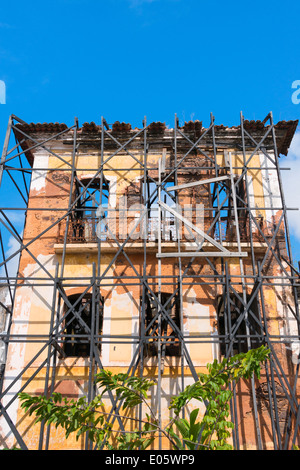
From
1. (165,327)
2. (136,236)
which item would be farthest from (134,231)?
(165,327)

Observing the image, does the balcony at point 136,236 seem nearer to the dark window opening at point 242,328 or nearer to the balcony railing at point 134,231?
the balcony railing at point 134,231

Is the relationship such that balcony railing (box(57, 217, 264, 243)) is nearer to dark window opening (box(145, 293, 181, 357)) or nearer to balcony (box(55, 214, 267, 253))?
balcony (box(55, 214, 267, 253))

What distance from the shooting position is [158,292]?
12.4 meters

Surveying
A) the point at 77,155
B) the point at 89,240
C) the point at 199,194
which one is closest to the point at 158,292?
the point at 89,240

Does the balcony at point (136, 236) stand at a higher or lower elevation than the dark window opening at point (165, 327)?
higher

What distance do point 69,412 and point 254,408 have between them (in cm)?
492

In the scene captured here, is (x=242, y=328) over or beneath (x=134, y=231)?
beneath

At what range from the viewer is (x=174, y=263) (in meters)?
13.2

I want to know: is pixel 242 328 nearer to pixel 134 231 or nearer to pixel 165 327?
pixel 165 327

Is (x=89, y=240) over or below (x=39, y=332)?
over

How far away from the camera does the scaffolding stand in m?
11.5

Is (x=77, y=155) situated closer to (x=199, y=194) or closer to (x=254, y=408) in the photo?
(x=199, y=194)

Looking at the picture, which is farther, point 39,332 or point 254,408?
point 39,332

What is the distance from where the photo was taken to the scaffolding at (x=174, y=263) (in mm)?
11461
